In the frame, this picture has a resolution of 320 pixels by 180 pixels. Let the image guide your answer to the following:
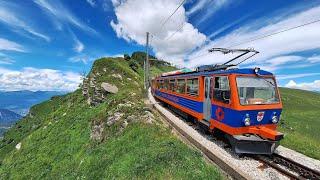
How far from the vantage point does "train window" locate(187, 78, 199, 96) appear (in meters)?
16.0

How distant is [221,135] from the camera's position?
1404 cm

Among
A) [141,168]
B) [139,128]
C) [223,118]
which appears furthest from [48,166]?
[223,118]

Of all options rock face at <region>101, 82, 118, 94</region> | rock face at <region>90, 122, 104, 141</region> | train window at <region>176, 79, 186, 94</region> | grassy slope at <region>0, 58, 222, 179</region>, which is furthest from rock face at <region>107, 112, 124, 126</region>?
rock face at <region>101, 82, 118, 94</region>

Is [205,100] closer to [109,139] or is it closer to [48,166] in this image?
[109,139]

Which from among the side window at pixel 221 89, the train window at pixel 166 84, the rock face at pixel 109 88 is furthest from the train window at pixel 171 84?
the rock face at pixel 109 88

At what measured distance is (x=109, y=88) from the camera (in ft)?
139

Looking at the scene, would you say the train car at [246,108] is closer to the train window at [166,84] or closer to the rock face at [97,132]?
the train window at [166,84]

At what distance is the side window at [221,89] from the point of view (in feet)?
40.0

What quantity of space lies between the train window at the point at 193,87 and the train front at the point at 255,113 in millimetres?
4268

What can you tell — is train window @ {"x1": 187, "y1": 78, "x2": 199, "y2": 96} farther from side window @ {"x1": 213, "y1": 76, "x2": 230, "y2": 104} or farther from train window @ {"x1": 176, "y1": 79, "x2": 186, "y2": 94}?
side window @ {"x1": 213, "y1": 76, "x2": 230, "y2": 104}

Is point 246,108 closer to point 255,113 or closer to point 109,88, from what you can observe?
point 255,113

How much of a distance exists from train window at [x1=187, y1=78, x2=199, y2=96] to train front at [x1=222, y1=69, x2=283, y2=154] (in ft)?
14.0

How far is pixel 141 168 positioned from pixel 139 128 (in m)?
6.33

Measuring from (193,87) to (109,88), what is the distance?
27644 millimetres
